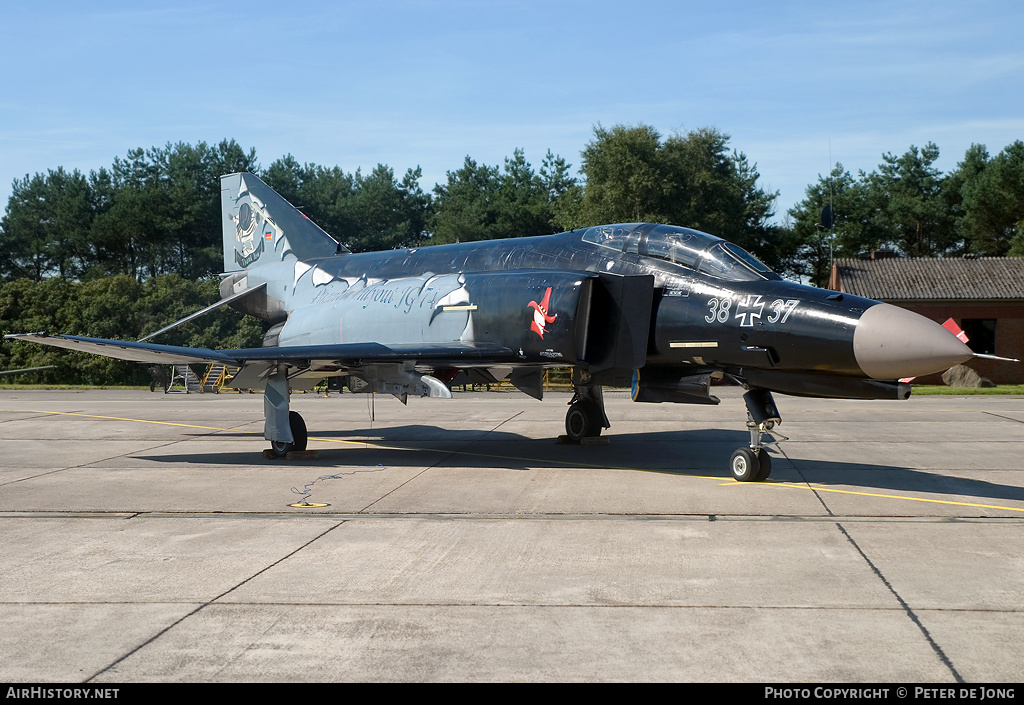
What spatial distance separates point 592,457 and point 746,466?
3.26m

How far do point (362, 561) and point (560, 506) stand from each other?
118 inches

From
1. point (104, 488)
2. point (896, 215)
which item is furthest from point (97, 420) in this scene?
point (896, 215)

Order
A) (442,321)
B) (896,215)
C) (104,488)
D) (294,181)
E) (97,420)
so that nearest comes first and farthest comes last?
(104,488)
(442,321)
(97,420)
(896,215)
(294,181)

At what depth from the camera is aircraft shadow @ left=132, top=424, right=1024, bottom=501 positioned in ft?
36.6

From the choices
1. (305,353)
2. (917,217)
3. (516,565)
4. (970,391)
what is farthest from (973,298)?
(516,565)

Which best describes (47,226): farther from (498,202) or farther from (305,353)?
(305,353)

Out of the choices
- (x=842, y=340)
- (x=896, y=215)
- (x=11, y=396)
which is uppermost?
(x=896, y=215)

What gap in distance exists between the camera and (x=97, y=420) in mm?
21750

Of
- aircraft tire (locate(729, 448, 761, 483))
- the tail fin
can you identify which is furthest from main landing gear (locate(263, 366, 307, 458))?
aircraft tire (locate(729, 448, 761, 483))

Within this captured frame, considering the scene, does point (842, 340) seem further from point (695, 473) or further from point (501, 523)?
point (501, 523)

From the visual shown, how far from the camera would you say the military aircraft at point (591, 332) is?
987 centimetres

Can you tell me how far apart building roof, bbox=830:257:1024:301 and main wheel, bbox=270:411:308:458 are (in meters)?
32.3

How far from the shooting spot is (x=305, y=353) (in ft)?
43.4

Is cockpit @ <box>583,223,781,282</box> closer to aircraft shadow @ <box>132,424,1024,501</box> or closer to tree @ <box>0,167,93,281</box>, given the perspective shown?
aircraft shadow @ <box>132,424,1024,501</box>
